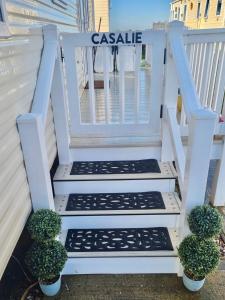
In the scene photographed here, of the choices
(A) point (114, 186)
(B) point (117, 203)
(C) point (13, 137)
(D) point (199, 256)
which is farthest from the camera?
(A) point (114, 186)

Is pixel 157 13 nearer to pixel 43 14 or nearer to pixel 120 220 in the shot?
pixel 43 14

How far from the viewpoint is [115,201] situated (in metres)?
2.24

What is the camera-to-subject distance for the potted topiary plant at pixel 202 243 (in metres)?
1.65

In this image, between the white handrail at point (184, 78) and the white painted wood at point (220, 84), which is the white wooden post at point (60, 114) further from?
the white painted wood at point (220, 84)

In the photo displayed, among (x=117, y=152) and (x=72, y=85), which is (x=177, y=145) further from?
(x=72, y=85)

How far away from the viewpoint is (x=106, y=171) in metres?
2.39

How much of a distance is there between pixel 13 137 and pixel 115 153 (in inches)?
50.6

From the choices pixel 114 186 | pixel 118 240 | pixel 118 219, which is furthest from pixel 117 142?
pixel 118 240

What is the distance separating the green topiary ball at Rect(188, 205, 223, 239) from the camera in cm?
164

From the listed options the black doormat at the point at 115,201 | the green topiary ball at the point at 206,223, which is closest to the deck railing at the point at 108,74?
the black doormat at the point at 115,201

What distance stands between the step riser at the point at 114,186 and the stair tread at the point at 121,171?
38mm

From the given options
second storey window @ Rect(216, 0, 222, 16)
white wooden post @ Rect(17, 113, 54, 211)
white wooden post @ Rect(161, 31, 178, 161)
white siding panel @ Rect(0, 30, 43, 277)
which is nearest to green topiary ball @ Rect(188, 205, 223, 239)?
white wooden post @ Rect(161, 31, 178, 161)

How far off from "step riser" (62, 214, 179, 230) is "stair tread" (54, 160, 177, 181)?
1.20 ft

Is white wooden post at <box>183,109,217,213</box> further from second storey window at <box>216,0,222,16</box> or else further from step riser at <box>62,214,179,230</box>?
second storey window at <box>216,0,222,16</box>
